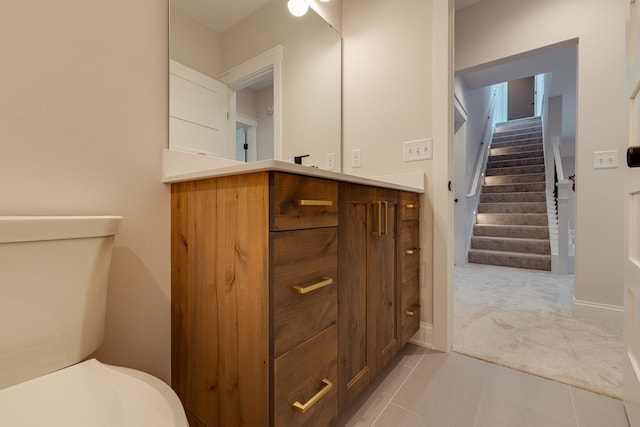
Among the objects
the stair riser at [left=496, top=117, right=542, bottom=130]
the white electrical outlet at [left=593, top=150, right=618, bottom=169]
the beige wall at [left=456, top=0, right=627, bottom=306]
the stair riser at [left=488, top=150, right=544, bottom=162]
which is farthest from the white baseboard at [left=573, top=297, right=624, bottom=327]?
the stair riser at [left=496, top=117, right=542, bottom=130]

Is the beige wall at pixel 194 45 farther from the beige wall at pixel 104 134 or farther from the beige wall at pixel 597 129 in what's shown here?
the beige wall at pixel 597 129

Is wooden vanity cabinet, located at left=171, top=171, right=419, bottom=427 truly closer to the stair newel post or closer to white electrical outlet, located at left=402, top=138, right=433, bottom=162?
white electrical outlet, located at left=402, top=138, right=433, bottom=162

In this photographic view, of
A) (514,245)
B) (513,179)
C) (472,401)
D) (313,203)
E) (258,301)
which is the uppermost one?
(513,179)

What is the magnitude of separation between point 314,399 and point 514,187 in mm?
5599

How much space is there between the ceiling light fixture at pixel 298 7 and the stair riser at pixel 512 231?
414 cm

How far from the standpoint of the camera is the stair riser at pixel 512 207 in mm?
4484

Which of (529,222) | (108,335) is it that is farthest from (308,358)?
(529,222)

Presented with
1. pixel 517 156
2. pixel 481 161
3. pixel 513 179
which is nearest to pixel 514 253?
pixel 513 179

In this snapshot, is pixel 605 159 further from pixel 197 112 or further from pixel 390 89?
pixel 197 112

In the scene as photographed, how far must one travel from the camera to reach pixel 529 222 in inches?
170

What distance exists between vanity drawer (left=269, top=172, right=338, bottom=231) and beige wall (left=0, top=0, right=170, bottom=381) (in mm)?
579

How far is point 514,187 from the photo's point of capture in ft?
16.6

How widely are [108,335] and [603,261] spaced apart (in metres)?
2.85

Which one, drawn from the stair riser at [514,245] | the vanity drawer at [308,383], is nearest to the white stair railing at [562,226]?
the stair riser at [514,245]
